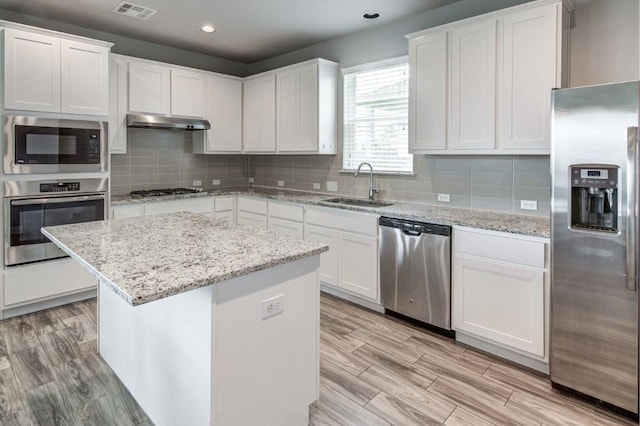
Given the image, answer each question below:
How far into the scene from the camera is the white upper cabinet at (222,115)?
4901 millimetres

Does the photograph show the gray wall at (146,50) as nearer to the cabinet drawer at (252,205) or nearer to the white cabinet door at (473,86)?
the cabinet drawer at (252,205)

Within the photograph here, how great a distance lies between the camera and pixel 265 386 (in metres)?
1.73

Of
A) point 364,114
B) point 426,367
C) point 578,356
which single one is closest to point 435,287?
point 426,367

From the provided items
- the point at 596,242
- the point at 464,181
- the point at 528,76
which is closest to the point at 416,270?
the point at 464,181

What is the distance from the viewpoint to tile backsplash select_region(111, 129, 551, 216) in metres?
3.15

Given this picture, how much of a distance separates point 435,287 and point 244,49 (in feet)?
12.2

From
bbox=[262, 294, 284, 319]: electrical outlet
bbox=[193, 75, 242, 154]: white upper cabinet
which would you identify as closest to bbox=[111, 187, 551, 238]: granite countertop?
bbox=[193, 75, 242, 154]: white upper cabinet

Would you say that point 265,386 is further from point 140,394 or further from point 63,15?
point 63,15

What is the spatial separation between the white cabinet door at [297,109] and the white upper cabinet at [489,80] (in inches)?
48.7

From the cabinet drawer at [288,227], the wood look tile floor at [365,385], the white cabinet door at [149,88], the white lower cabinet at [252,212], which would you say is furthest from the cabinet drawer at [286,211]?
the white cabinet door at [149,88]

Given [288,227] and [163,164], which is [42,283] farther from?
[288,227]

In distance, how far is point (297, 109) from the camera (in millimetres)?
4488

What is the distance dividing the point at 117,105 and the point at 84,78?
563 millimetres

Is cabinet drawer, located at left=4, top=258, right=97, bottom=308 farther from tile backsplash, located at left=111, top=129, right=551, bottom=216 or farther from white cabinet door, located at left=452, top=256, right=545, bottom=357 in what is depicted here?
white cabinet door, located at left=452, top=256, right=545, bottom=357
